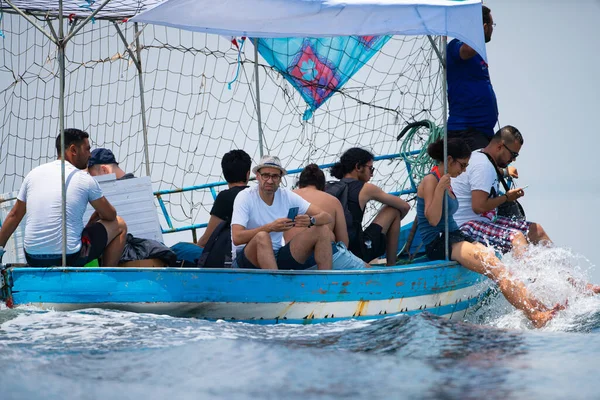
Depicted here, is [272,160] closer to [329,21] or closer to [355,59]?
[329,21]

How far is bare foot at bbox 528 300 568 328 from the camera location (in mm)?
6805

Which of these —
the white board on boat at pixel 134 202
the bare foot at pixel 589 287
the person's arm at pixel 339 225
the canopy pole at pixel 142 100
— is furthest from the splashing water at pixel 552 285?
the canopy pole at pixel 142 100

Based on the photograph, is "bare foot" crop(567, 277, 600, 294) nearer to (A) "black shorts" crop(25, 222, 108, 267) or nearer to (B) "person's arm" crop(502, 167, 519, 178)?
(B) "person's arm" crop(502, 167, 519, 178)

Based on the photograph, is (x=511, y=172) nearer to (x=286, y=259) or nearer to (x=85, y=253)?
(x=286, y=259)

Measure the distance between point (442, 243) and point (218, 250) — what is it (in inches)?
75.1

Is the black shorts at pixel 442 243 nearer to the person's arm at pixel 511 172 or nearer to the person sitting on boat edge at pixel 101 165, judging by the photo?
the person's arm at pixel 511 172

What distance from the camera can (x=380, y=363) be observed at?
16.8 feet

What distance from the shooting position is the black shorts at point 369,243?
7.93 metres

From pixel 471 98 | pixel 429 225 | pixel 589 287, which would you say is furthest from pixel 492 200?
pixel 471 98

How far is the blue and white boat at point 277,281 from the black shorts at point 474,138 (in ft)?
5.90

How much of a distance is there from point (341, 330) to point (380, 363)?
Result: 125cm

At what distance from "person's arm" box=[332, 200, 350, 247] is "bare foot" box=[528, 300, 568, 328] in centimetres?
158

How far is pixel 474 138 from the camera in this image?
9008mm

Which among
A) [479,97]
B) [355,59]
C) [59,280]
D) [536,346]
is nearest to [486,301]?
[479,97]
